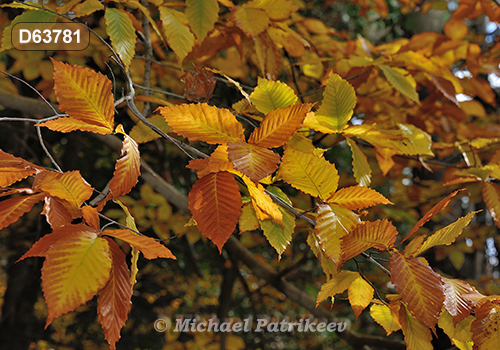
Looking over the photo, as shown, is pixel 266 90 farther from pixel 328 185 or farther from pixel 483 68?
pixel 483 68

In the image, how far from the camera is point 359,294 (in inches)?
18.8

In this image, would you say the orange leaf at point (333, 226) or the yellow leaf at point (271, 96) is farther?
the yellow leaf at point (271, 96)

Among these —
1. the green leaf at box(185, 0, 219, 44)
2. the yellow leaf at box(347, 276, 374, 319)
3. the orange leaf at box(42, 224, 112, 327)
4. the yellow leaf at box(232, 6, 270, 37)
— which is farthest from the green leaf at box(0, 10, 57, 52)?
the yellow leaf at box(347, 276, 374, 319)

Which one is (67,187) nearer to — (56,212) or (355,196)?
(56,212)

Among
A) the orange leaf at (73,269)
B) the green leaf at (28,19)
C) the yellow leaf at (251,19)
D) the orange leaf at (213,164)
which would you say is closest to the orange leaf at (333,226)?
the orange leaf at (213,164)

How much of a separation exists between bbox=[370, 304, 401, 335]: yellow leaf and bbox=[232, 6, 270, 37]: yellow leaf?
1.80 feet

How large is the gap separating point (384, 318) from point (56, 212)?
1.54ft

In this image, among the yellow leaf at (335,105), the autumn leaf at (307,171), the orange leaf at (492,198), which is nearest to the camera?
the autumn leaf at (307,171)

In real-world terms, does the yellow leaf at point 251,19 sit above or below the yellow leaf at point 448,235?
above

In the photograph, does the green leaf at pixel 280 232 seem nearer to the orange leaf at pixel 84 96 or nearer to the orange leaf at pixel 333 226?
the orange leaf at pixel 333 226

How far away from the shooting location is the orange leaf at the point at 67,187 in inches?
15.5

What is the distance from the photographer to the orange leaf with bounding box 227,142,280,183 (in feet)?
1.14

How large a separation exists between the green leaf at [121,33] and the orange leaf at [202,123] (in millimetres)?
255

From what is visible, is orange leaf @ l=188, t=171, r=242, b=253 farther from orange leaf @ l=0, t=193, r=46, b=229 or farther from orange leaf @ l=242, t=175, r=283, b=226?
orange leaf @ l=0, t=193, r=46, b=229
